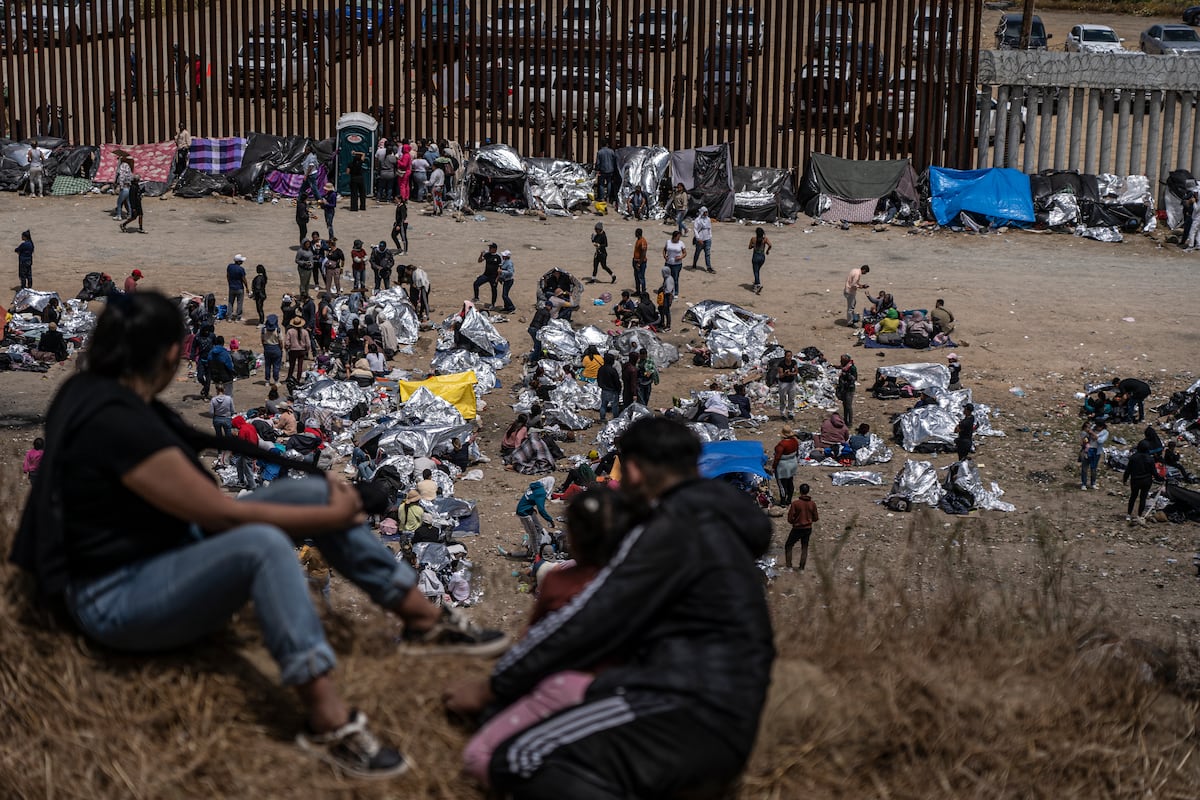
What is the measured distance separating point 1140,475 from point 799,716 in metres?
15.2

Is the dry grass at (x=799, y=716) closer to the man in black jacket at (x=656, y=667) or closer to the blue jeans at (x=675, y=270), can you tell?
the man in black jacket at (x=656, y=667)

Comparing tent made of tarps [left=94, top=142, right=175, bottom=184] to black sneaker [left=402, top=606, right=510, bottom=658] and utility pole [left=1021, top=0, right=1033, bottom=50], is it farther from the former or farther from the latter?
black sneaker [left=402, top=606, right=510, bottom=658]

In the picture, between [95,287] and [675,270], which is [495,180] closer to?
[675,270]

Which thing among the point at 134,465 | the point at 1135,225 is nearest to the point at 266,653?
the point at 134,465

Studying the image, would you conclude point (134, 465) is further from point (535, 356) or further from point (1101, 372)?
point (1101, 372)

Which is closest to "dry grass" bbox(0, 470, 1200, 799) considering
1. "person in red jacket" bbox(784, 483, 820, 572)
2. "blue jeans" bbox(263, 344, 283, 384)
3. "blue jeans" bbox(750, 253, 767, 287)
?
"person in red jacket" bbox(784, 483, 820, 572)

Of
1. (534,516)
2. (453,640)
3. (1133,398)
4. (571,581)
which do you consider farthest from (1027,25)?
(571,581)

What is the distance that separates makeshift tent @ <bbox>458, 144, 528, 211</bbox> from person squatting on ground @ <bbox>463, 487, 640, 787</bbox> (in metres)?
27.6

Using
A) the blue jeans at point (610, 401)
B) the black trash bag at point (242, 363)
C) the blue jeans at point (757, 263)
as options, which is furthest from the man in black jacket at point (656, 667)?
the blue jeans at point (757, 263)

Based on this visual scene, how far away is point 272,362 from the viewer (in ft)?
73.2

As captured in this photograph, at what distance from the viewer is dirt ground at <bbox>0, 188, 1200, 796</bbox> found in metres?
17.0

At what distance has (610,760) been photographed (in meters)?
3.49

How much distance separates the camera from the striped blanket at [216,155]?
32000 mm

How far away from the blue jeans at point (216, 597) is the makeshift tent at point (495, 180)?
27.8 meters
